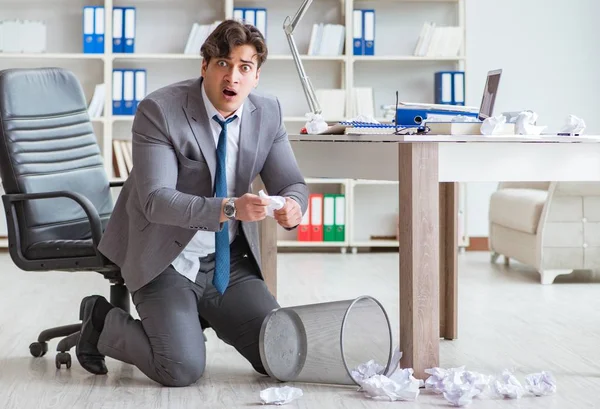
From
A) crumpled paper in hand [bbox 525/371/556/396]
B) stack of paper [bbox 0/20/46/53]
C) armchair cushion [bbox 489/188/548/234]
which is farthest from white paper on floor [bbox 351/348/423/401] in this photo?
stack of paper [bbox 0/20/46/53]

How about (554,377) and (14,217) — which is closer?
(554,377)

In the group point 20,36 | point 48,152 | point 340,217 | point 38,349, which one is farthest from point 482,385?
point 20,36

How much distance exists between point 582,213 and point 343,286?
3.90ft

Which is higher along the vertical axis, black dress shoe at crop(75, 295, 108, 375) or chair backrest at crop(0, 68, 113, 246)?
chair backrest at crop(0, 68, 113, 246)

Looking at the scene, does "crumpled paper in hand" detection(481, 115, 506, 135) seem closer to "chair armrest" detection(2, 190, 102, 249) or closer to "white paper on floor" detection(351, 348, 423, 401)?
"white paper on floor" detection(351, 348, 423, 401)

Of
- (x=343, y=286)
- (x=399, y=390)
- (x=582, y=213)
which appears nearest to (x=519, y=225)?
(x=582, y=213)

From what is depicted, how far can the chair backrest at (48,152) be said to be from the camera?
9.81ft

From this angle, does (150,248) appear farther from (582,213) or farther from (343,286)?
(582,213)

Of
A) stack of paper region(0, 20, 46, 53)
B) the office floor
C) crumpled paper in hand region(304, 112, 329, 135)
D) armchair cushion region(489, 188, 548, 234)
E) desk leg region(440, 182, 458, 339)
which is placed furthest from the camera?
stack of paper region(0, 20, 46, 53)

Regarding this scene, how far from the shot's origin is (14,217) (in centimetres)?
297

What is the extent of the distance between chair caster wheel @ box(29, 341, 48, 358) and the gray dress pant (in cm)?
37

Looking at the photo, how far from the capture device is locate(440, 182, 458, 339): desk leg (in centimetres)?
329

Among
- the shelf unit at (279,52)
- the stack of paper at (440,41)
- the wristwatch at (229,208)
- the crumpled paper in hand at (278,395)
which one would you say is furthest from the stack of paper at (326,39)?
the crumpled paper in hand at (278,395)

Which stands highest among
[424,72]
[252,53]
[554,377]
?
[424,72]
